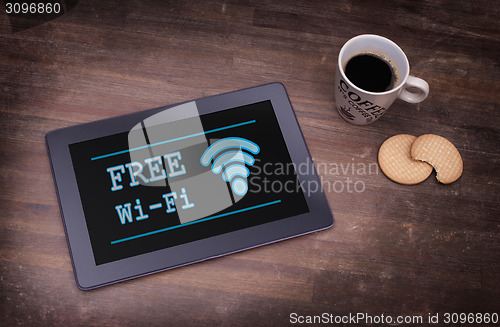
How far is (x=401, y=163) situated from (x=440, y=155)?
7 cm

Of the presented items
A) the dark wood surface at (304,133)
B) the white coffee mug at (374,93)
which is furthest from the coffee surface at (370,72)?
the dark wood surface at (304,133)

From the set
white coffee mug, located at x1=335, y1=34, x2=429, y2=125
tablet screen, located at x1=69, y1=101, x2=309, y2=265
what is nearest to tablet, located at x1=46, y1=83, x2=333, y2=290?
tablet screen, located at x1=69, y1=101, x2=309, y2=265

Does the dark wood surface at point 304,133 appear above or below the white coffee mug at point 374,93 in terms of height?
below

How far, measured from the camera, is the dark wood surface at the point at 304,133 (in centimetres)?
76

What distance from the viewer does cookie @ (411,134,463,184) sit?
2.54 ft

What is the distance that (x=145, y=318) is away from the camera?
75cm

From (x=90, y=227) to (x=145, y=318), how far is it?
199mm

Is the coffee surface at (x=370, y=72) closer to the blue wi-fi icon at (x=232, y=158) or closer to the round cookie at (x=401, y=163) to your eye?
the round cookie at (x=401, y=163)

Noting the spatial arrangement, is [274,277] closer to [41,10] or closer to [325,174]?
[325,174]

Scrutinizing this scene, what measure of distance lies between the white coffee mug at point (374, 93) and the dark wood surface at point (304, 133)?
9 centimetres

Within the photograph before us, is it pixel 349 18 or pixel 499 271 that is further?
pixel 349 18

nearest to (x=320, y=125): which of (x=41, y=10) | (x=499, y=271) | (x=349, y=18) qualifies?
(x=349, y=18)

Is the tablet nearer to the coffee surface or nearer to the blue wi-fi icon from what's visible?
the blue wi-fi icon

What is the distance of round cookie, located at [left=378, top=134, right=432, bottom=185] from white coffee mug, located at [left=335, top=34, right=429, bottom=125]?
0.26 feet
